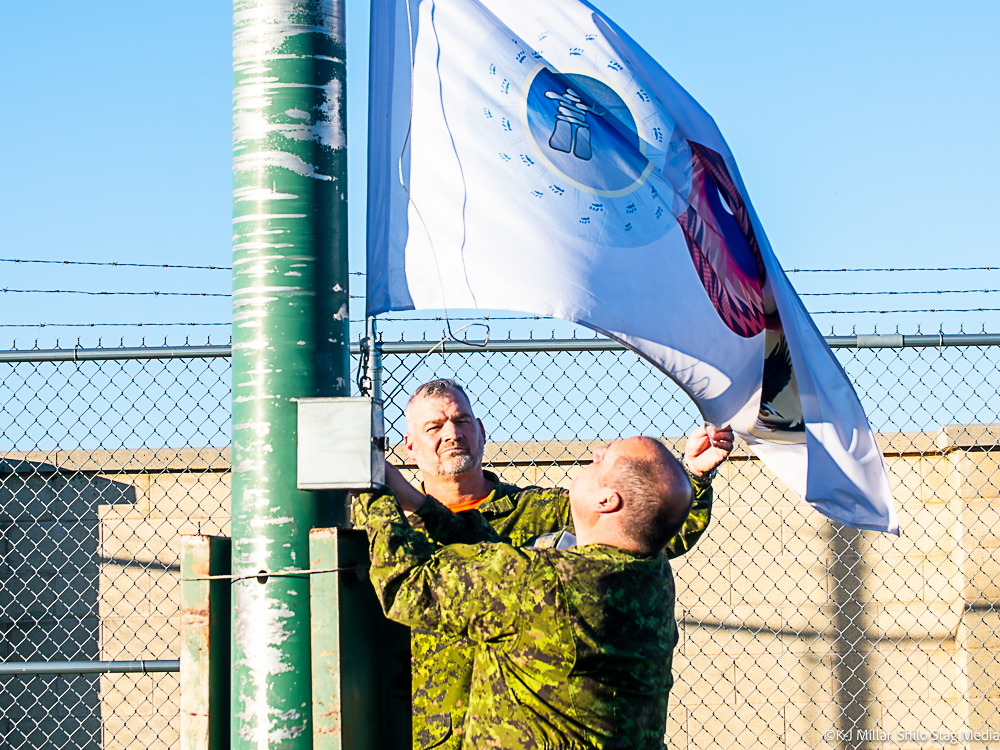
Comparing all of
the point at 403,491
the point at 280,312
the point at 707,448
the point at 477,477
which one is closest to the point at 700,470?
the point at 707,448

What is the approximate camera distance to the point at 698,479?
9.39ft

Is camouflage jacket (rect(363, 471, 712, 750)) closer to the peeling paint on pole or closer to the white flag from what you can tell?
the peeling paint on pole

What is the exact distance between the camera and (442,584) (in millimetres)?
1963

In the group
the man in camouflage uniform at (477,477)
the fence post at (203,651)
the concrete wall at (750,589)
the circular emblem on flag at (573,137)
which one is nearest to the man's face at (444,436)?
the man in camouflage uniform at (477,477)

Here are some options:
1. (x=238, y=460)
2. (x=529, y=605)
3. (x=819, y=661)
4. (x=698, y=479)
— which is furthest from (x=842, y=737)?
(x=238, y=460)

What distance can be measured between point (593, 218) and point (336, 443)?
3.47ft

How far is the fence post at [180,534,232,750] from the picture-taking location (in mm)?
2055

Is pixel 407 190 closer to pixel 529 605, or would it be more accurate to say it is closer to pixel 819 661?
pixel 529 605

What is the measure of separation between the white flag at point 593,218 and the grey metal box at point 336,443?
1.63 feet

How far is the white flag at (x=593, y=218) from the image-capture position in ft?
8.13

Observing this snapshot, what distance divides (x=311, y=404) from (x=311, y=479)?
0.50 feet

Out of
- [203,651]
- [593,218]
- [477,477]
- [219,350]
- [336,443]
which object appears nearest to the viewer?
[336,443]

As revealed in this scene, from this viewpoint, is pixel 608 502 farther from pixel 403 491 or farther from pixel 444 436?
pixel 444 436

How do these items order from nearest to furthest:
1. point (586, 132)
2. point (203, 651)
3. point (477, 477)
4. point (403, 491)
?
point (203, 651) → point (403, 491) → point (586, 132) → point (477, 477)
